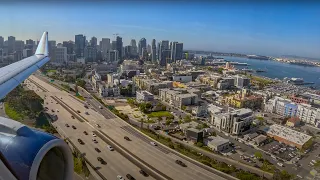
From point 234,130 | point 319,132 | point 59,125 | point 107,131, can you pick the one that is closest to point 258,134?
point 234,130

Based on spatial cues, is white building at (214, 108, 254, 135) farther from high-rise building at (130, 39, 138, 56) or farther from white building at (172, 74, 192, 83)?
high-rise building at (130, 39, 138, 56)

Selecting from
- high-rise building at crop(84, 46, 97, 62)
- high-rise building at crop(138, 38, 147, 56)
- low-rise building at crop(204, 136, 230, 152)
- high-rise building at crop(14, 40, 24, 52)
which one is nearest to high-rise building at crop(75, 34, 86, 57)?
high-rise building at crop(84, 46, 97, 62)

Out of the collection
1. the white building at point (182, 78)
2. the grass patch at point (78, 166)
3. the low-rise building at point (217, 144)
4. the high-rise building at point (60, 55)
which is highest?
the high-rise building at point (60, 55)

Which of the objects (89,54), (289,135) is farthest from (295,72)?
(289,135)

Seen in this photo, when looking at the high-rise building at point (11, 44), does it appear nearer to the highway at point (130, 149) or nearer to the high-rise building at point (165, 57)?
the high-rise building at point (165, 57)

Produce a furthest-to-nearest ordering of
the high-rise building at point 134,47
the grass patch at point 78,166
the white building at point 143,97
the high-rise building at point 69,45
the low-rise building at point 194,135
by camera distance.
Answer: the high-rise building at point 134,47
the high-rise building at point 69,45
the white building at point 143,97
the low-rise building at point 194,135
the grass patch at point 78,166

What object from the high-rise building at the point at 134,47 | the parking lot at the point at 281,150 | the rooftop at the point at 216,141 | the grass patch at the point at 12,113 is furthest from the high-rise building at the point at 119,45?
the parking lot at the point at 281,150
